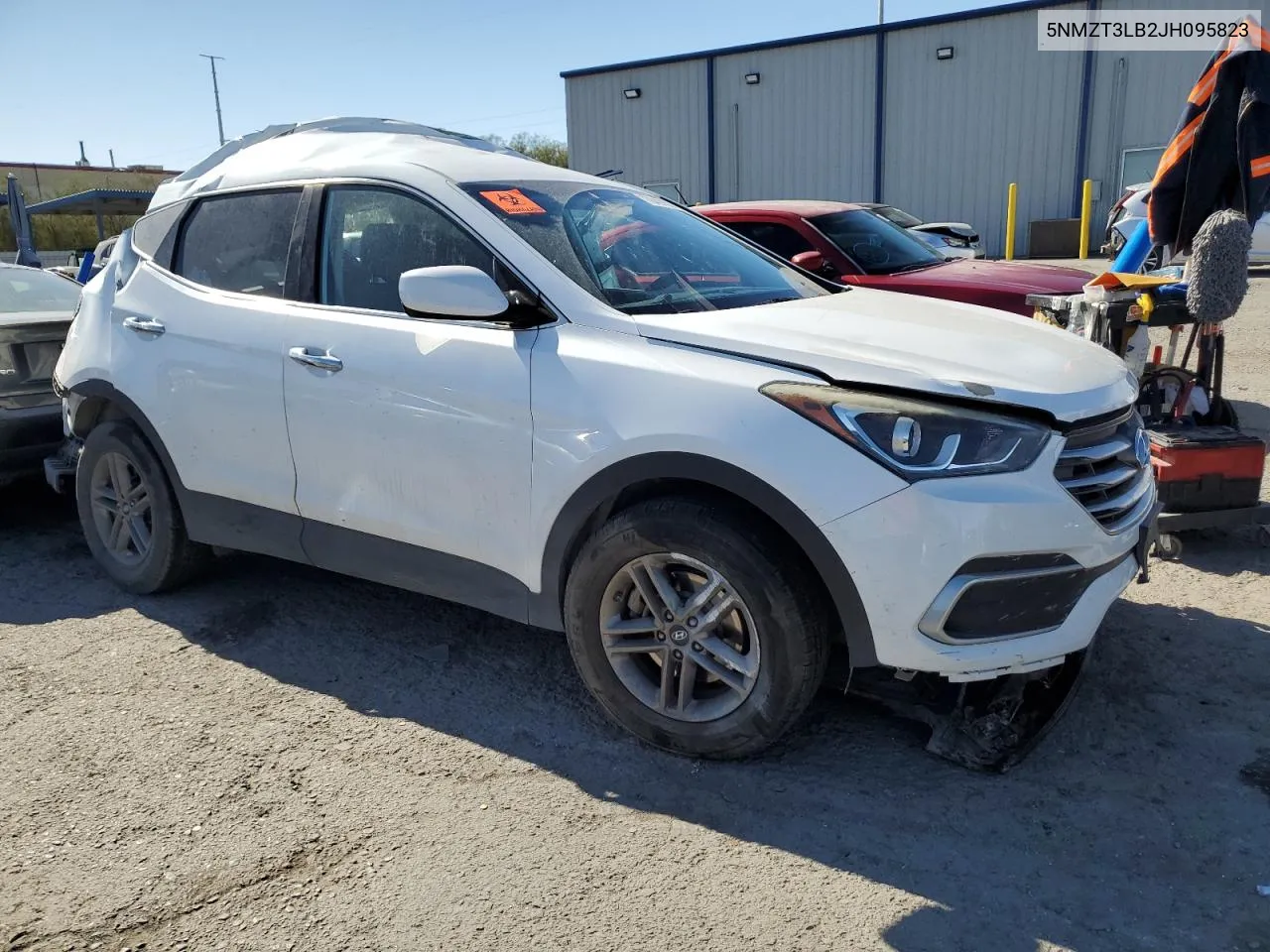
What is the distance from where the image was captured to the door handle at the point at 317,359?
11.5 feet

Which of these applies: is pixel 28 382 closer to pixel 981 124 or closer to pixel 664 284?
pixel 664 284

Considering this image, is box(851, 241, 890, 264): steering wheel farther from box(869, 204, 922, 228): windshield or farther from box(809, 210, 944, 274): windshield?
box(869, 204, 922, 228): windshield

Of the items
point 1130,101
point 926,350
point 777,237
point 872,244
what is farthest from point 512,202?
point 1130,101

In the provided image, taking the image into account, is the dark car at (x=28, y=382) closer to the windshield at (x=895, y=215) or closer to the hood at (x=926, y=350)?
the hood at (x=926, y=350)

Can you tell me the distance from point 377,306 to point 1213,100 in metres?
4.15

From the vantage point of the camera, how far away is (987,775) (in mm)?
2949

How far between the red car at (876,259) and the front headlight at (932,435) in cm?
430

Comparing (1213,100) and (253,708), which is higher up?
(1213,100)

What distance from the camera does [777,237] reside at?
7344 millimetres

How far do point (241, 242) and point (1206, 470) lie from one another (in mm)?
4275

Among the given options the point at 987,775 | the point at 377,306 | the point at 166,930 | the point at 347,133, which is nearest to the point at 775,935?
the point at 987,775

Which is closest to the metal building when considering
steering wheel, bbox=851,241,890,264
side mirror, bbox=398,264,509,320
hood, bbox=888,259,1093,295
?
steering wheel, bbox=851,241,890,264

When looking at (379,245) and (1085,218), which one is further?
(1085,218)

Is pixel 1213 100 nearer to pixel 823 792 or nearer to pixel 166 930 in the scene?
pixel 823 792
